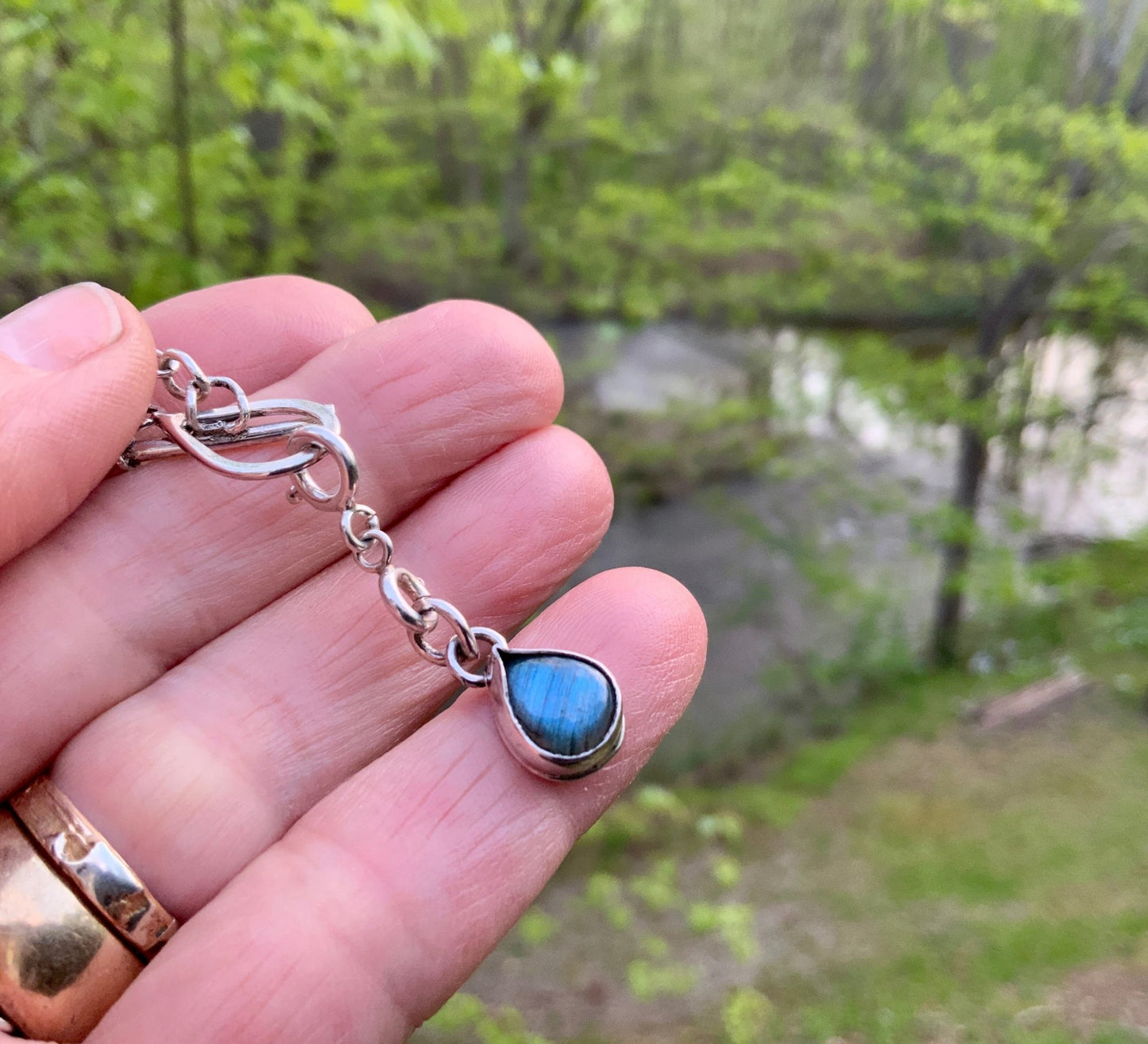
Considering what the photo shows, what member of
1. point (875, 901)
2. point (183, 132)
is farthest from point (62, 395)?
point (875, 901)

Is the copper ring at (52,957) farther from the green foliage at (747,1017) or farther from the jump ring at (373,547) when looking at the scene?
the green foliage at (747,1017)

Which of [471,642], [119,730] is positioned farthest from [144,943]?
[471,642]

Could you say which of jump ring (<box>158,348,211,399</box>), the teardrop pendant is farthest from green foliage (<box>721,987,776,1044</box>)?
jump ring (<box>158,348,211,399</box>)

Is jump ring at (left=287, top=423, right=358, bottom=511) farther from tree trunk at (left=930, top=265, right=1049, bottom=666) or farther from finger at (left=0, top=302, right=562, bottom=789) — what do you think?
tree trunk at (left=930, top=265, right=1049, bottom=666)

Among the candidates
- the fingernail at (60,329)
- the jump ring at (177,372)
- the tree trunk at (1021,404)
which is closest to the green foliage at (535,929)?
the jump ring at (177,372)

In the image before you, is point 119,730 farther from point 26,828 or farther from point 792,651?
point 792,651

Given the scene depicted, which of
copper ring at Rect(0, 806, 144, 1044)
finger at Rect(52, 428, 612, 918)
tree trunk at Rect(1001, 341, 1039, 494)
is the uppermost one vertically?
finger at Rect(52, 428, 612, 918)
